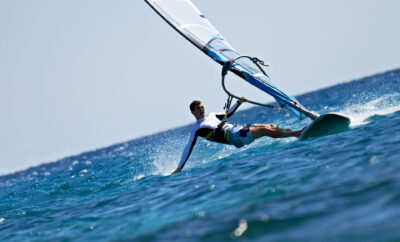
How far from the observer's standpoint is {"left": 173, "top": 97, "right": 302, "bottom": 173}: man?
857 cm

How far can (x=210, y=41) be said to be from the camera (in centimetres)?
976

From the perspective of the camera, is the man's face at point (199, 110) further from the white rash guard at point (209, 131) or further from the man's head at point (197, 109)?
the white rash guard at point (209, 131)

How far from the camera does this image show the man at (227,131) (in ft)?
28.1

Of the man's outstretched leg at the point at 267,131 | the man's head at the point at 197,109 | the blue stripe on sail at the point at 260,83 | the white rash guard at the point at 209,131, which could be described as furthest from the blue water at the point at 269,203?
the man's head at the point at 197,109

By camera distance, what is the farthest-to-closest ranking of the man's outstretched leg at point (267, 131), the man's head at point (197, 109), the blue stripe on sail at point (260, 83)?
the blue stripe on sail at point (260, 83)
the man's head at point (197, 109)
the man's outstretched leg at point (267, 131)

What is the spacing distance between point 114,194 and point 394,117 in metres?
5.88

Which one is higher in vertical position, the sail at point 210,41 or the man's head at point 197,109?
the sail at point 210,41

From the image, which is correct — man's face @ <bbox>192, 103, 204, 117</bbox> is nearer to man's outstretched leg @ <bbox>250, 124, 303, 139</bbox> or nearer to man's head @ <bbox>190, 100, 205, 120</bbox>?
man's head @ <bbox>190, 100, 205, 120</bbox>

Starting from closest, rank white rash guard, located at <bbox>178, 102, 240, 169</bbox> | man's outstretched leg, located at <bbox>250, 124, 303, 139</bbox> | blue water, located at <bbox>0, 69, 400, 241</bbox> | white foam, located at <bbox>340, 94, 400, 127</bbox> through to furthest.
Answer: blue water, located at <bbox>0, 69, 400, 241</bbox>
man's outstretched leg, located at <bbox>250, 124, 303, 139</bbox>
white rash guard, located at <bbox>178, 102, 240, 169</bbox>
white foam, located at <bbox>340, 94, 400, 127</bbox>

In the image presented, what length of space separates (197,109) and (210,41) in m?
1.75

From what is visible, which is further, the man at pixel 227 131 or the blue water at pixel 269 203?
the man at pixel 227 131

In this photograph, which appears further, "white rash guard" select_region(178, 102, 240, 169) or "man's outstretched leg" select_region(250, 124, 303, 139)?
"white rash guard" select_region(178, 102, 240, 169)

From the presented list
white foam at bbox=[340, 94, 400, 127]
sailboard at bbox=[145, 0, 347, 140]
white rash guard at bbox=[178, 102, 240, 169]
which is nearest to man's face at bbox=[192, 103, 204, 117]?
white rash guard at bbox=[178, 102, 240, 169]

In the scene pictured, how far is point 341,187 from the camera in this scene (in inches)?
178
